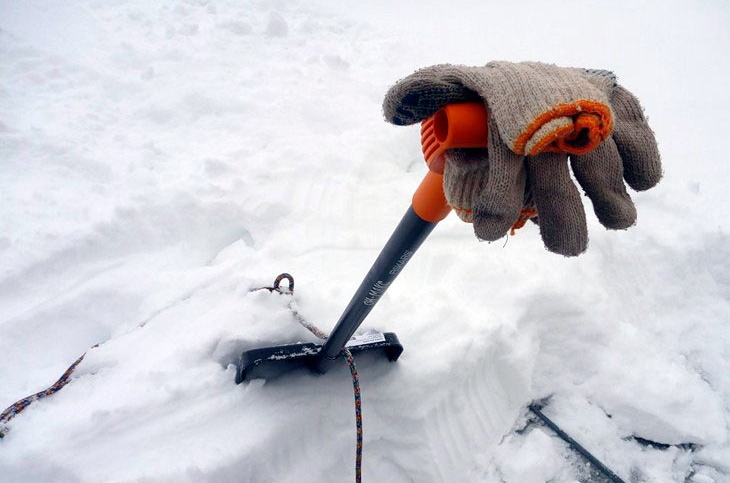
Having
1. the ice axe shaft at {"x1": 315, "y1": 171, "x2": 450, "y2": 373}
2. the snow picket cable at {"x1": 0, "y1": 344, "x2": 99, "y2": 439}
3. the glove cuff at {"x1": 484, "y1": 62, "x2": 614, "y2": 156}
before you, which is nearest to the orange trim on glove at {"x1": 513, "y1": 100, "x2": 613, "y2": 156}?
the glove cuff at {"x1": 484, "y1": 62, "x2": 614, "y2": 156}

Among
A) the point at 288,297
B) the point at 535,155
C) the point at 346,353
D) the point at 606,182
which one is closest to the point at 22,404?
the point at 288,297

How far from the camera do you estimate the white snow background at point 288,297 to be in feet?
4.99

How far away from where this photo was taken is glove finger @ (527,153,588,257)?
0.83 metres

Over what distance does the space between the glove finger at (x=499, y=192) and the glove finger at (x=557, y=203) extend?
0.03m

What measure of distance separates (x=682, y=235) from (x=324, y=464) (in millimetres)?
2400

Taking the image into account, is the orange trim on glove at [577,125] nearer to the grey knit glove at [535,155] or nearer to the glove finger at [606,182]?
the grey knit glove at [535,155]

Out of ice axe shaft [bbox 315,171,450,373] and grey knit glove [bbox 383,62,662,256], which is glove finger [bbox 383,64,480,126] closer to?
grey knit glove [bbox 383,62,662,256]

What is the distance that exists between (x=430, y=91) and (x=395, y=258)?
18.1 inches

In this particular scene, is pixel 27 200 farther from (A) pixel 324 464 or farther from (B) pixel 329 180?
(A) pixel 324 464

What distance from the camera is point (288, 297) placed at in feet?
5.91

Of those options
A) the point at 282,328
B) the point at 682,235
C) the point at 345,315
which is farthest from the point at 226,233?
the point at 682,235

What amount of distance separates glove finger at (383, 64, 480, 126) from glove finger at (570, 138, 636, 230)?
9.8 inches

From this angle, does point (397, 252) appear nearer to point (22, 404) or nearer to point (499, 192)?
point (499, 192)

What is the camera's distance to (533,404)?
1979 mm
